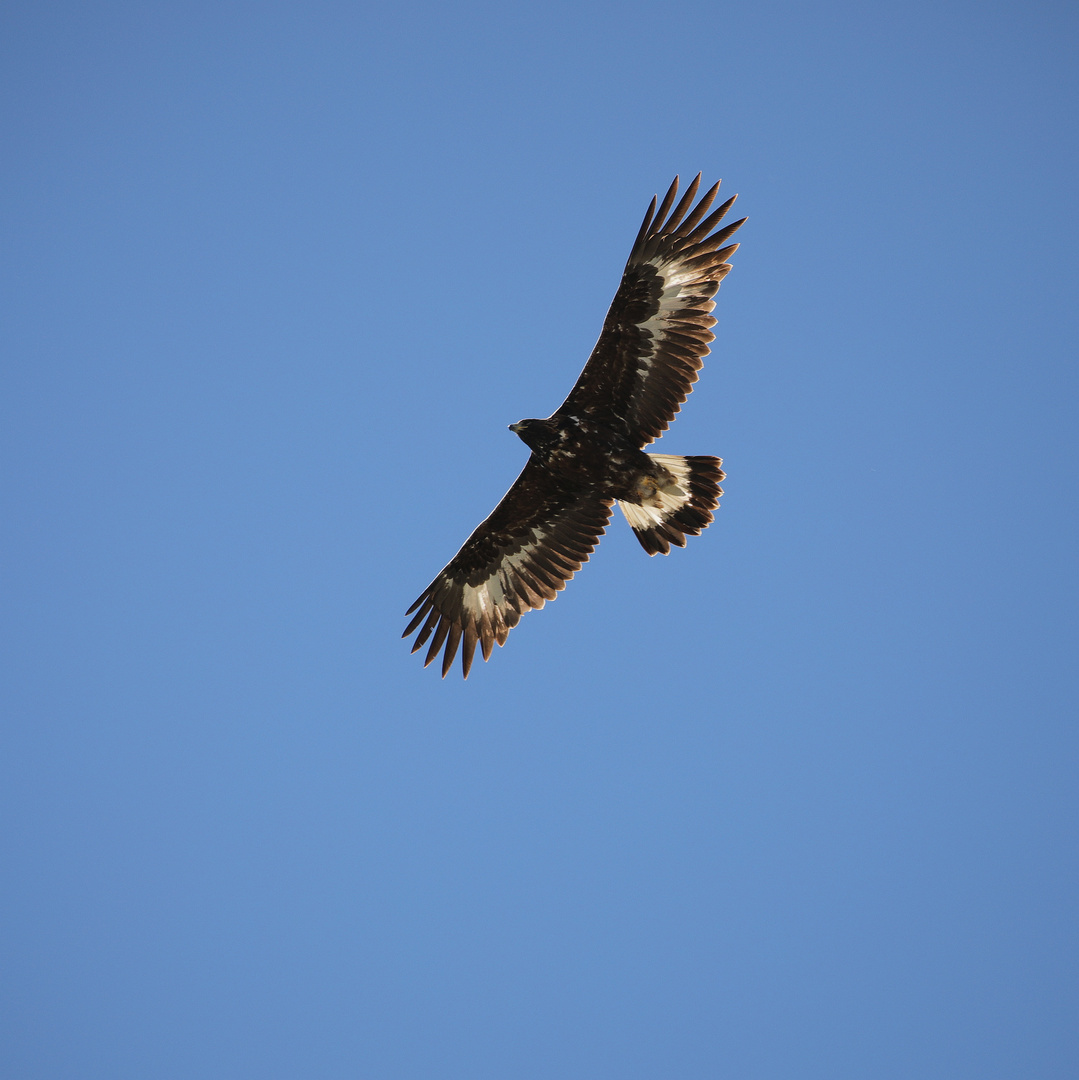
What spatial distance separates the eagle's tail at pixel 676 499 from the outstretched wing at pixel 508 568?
0.65 m

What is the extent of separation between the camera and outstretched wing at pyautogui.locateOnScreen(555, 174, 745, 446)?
920 cm

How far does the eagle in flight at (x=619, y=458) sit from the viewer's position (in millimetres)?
A: 9219

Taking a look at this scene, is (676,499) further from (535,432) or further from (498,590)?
(498,590)

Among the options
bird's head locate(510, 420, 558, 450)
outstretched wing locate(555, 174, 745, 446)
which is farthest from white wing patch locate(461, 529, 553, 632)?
outstretched wing locate(555, 174, 745, 446)

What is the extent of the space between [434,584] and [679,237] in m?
4.44

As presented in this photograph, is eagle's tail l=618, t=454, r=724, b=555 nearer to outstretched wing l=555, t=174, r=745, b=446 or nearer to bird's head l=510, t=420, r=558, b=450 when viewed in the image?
outstretched wing l=555, t=174, r=745, b=446

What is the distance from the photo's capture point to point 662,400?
9.35 metres

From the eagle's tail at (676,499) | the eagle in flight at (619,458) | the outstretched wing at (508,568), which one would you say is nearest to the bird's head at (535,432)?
the eagle in flight at (619,458)

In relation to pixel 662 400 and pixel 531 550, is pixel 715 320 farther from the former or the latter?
pixel 531 550

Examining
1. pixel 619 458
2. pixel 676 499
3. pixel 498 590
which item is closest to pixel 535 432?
pixel 619 458

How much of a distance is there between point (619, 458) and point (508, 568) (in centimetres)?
185

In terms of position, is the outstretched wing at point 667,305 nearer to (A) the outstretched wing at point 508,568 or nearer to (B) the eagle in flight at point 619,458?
(B) the eagle in flight at point 619,458

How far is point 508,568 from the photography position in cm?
1048

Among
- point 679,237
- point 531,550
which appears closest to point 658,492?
point 531,550
